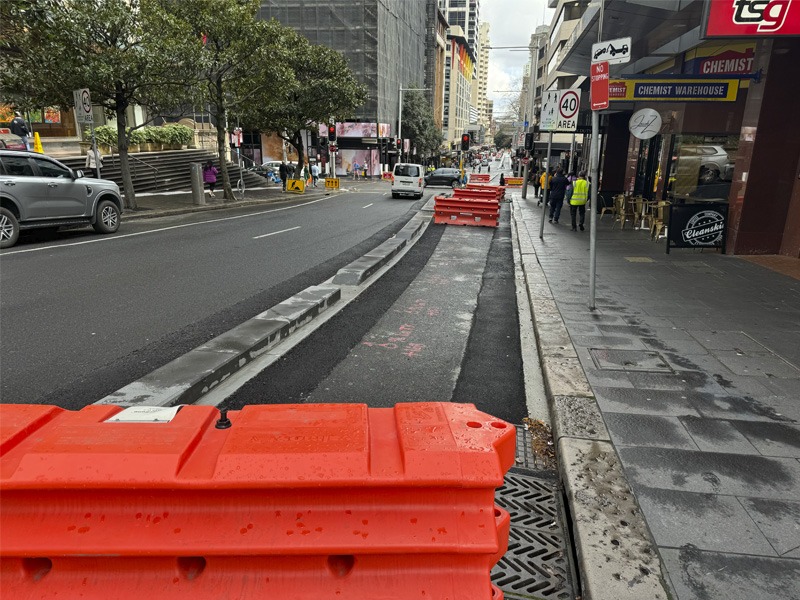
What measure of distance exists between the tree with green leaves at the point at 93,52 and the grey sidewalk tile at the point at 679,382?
16.6m

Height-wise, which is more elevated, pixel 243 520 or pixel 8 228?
pixel 243 520

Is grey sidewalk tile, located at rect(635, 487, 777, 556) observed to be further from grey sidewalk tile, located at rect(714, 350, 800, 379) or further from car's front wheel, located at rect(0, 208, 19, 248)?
car's front wheel, located at rect(0, 208, 19, 248)

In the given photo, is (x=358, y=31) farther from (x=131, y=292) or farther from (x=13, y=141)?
(x=131, y=292)

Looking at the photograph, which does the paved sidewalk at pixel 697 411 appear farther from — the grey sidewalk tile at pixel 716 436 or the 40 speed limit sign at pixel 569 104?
the 40 speed limit sign at pixel 569 104

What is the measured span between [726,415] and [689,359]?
47.4 inches

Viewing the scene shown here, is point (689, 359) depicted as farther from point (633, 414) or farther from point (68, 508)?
point (68, 508)

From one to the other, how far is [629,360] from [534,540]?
2.76 m

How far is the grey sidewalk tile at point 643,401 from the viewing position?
4.11m

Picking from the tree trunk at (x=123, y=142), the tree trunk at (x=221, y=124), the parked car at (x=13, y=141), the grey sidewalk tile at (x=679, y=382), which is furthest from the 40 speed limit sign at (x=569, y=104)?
the parked car at (x=13, y=141)

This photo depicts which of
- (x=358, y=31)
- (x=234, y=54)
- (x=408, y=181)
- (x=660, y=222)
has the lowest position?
(x=660, y=222)

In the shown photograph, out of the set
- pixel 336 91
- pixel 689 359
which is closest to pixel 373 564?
pixel 689 359

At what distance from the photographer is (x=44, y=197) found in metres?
11.5

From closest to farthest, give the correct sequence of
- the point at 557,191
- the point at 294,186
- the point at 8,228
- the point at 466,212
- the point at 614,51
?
1. the point at 614,51
2. the point at 8,228
3. the point at 557,191
4. the point at 466,212
5. the point at 294,186

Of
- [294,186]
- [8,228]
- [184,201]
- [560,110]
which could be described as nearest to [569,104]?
[560,110]
